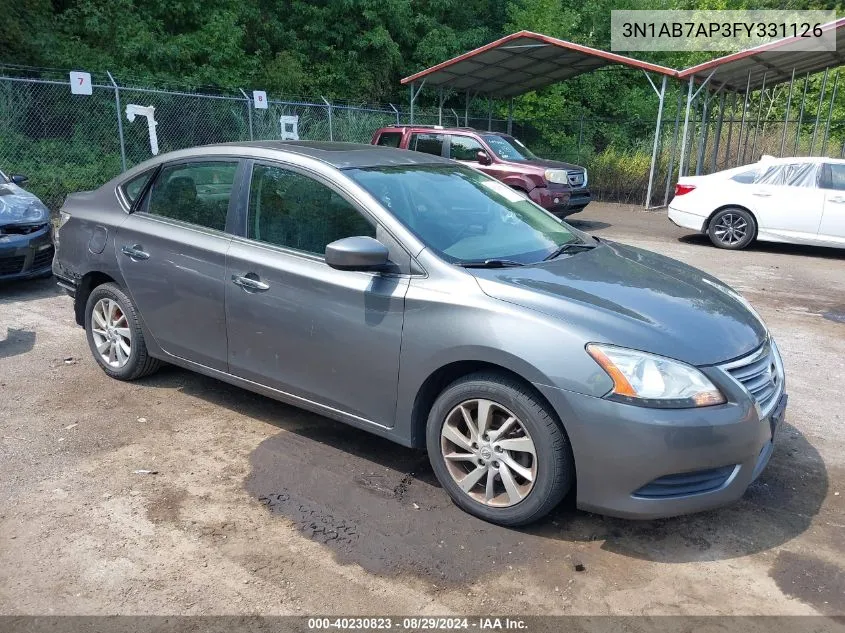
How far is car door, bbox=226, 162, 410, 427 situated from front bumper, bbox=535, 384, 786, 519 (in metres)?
0.93

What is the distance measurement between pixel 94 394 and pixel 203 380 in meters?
0.73

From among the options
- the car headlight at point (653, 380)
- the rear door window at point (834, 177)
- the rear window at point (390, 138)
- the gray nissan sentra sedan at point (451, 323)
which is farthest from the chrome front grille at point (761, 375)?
the rear window at point (390, 138)

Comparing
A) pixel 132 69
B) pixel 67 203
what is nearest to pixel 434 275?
pixel 67 203

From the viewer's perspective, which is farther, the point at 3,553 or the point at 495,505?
the point at 495,505

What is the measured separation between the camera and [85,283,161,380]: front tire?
4840mm

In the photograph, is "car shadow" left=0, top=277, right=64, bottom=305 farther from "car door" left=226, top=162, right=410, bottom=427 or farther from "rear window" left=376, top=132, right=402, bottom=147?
"rear window" left=376, top=132, right=402, bottom=147

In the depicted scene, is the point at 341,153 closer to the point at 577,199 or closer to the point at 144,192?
the point at 144,192

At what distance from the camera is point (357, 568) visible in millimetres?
3061

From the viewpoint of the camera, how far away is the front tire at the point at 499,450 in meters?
3.15

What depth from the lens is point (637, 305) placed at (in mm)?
3352

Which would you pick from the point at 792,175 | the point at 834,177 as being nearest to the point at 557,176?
the point at 792,175

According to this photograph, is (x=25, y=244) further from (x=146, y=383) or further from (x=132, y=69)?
(x=132, y=69)

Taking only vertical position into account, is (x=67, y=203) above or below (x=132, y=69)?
below

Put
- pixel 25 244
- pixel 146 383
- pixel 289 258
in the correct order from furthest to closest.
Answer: pixel 25 244, pixel 146 383, pixel 289 258
